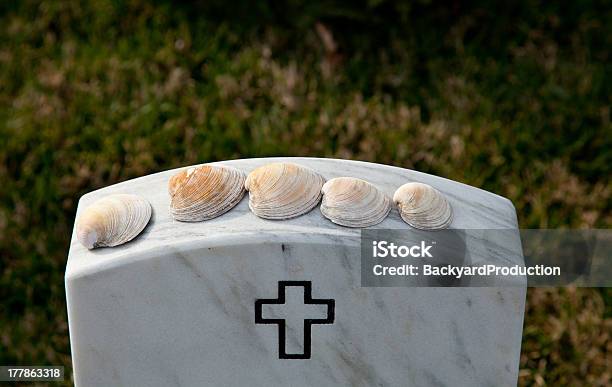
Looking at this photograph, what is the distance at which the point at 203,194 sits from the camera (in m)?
2.15

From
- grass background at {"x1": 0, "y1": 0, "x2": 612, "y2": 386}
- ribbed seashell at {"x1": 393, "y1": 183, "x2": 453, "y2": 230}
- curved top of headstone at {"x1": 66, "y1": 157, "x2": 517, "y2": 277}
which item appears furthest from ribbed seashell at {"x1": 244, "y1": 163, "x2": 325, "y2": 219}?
grass background at {"x1": 0, "y1": 0, "x2": 612, "y2": 386}

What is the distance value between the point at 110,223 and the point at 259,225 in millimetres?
370

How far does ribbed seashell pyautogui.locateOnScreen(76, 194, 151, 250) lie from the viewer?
2.13 meters

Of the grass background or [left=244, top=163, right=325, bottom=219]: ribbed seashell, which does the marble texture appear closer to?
[left=244, top=163, right=325, bottom=219]: ribbed seashell

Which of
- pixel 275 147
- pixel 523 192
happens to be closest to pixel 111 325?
pixel 275 147

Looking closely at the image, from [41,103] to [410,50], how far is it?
185cm

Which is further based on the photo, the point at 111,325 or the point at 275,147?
the point at 275,147

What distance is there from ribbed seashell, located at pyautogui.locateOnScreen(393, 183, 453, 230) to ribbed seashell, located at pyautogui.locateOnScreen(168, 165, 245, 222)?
416 millimetres

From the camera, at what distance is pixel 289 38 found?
456cm

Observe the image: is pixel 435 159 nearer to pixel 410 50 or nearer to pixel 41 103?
pixel 410 50

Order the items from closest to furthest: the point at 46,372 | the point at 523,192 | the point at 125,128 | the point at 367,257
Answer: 1. the point at 367,257
2. the point at 46,372
3. the point at 523,192
4. the point at 125,128

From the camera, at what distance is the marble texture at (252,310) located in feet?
6.97

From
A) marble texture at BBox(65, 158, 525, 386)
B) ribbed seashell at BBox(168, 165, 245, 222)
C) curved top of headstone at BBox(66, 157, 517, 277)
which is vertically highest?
ribbed seashell at BBox(168, 165, 245, 222)

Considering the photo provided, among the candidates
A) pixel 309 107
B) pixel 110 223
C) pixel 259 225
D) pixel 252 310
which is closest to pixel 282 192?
pixel 259 225
